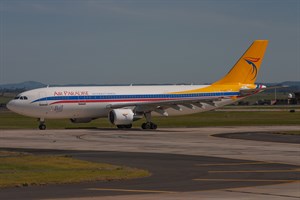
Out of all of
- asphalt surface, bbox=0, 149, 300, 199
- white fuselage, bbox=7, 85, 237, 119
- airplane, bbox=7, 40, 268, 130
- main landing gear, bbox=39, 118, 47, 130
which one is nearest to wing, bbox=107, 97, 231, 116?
airplane, bbox=7, 40, 268, 130

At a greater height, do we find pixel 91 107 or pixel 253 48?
pixel 253 48

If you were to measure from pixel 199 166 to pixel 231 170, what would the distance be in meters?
2.08

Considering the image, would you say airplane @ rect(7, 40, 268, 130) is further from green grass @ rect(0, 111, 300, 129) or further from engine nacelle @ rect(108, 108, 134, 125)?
green grass @ rect(0, 111, 300, 129)

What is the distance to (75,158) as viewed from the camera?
34.5 metres

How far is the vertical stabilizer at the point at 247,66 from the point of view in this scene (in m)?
74.8

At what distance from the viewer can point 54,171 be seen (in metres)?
28.1

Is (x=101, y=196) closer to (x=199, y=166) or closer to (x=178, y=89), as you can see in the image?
(x=199, y=166)

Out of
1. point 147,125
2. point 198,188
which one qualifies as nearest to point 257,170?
point 198,188

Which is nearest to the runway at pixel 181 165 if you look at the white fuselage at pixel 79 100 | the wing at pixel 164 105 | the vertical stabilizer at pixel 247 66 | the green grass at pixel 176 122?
the white fuselage at pixel 79 100

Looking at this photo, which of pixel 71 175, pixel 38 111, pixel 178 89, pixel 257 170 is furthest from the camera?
pixel 178 89

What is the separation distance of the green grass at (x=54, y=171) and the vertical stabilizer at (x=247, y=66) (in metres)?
42.6

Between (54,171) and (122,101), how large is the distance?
133ft

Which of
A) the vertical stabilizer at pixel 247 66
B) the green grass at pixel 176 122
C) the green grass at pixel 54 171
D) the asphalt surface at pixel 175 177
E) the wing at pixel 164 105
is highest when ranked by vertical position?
the vertical stabilizer at pixel 247 66

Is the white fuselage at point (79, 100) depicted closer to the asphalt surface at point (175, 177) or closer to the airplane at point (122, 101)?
the airplane at point (122, 101)
